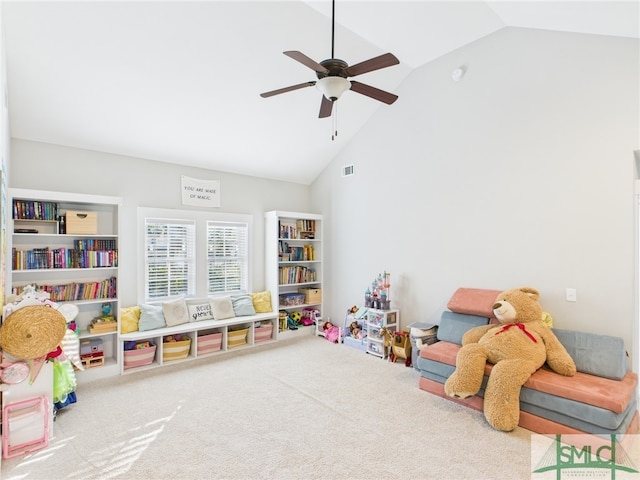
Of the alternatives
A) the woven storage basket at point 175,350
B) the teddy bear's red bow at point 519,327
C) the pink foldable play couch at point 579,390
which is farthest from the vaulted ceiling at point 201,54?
the pink foldable play couch at point 579,390

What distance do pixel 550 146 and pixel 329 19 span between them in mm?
2530

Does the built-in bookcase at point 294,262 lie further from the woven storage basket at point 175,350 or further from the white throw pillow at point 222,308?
the woven storage basket at point 175,350

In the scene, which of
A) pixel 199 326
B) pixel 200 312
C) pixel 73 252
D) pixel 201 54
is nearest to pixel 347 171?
pixel 201 54

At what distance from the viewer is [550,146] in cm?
344

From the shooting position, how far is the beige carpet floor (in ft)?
7.48

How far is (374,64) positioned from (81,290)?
3.82 meters

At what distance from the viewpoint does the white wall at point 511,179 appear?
3.09m

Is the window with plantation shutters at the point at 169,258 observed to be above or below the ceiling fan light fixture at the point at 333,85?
below

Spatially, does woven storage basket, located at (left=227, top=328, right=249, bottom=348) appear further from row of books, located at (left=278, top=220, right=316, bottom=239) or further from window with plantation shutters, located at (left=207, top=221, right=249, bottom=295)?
row of books, located at (left=278, top=220, right=316, bottom=239)

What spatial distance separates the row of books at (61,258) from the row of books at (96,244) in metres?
0.05

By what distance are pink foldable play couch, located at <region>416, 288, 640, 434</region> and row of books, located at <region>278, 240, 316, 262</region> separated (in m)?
2.81

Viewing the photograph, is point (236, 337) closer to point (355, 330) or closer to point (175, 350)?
point (175, 350)

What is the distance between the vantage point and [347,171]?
18.1 feet

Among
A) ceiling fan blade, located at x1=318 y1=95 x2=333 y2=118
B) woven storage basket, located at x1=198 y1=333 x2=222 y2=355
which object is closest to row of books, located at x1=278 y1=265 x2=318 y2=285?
woven storage basket, located at x1=198 y1=333 x2=222 y2=355
